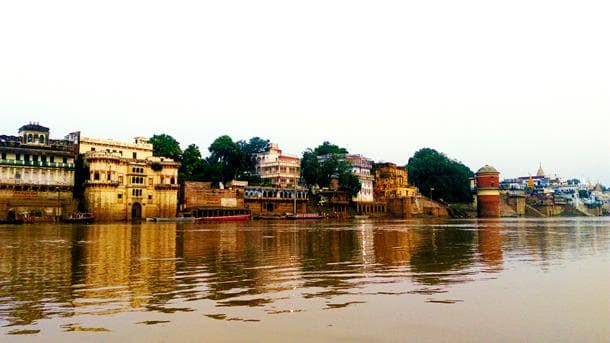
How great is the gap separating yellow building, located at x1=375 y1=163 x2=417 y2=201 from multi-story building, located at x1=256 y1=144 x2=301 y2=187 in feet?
67.1

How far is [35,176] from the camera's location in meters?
67.6

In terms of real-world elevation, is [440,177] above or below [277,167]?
below

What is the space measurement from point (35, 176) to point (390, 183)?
68.3m

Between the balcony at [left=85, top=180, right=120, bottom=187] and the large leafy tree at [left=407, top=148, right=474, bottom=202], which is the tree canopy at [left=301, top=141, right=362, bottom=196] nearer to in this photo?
the large leafy tree at [left=407, top=148, right=474, bottom=202]

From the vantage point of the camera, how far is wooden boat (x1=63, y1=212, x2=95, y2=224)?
6444cm

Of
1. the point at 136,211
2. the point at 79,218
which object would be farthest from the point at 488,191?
the point at 79,218

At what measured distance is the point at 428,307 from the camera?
27.5 ft

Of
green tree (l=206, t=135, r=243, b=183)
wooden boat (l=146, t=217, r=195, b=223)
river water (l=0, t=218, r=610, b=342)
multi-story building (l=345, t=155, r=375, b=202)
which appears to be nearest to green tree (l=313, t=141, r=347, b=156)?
multi-story building (l=345, t=155, r=375, b=202)

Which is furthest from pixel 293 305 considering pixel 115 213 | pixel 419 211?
pixel 419 211

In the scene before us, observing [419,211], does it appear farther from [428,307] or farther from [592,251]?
[428,307]

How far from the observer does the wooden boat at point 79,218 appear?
6444cm

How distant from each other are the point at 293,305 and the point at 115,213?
6735 centimetres

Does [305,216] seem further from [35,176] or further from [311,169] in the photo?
[35,176]

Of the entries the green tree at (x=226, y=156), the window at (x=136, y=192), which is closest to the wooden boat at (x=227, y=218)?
the window at (x=136, y=192)
